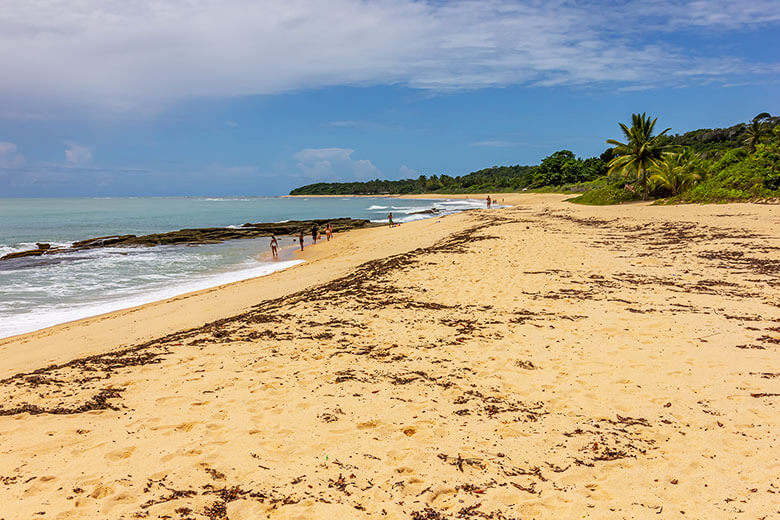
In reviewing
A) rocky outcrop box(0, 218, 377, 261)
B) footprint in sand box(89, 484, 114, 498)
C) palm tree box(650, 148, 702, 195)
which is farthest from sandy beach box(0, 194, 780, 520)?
palm tree box(650, 148, 702, 195)

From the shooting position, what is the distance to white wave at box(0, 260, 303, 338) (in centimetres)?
1091

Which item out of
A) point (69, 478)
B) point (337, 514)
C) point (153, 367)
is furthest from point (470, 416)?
point (153, 367)

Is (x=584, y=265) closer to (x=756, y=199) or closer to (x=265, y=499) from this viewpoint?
(x=265, y=499)

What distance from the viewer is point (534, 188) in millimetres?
88875

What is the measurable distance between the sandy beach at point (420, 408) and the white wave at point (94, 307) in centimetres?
167

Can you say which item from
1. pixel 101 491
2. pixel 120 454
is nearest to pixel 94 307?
pixel 120 454

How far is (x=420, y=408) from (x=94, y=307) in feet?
39.6

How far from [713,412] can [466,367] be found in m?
2.57

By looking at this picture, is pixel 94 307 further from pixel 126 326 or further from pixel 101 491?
pixel 101 491

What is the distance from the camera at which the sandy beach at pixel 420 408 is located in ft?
10.5

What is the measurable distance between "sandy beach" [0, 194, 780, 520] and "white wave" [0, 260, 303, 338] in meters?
1.67

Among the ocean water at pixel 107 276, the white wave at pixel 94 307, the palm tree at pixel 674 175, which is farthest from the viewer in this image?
the palm tree at pixel 674 175

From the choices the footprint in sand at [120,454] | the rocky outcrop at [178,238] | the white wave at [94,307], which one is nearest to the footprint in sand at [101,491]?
the footprint in sand at [120,454]

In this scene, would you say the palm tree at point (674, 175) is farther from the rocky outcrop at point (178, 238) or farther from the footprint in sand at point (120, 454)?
the footprint in sand at point (120, 454)
